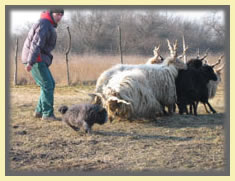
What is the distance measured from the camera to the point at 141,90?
23.8ft

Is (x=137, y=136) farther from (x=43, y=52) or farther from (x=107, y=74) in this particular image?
(x=43, y=52)

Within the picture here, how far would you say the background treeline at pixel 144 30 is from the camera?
8234mm

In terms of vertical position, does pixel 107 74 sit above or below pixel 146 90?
above

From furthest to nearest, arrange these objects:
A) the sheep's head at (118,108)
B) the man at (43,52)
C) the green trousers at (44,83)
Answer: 1. the green trousers at (44,83)
2. the man at (43,52)
3. the sheep's head at (118,108)

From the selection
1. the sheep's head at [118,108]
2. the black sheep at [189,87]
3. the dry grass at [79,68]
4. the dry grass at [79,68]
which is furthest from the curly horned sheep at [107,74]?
the dry grass at [79,68]

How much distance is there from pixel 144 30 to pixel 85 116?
3.72m

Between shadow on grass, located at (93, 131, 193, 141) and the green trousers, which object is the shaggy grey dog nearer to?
shadow on grass, located at (93, 131, 193, 141)

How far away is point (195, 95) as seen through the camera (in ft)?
27.6

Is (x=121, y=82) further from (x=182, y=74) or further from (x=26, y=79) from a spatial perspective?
(x=26, y=79)

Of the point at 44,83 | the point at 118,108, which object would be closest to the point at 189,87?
the point at 118,108

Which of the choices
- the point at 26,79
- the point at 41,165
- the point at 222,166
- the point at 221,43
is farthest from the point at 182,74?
the point at 26,79

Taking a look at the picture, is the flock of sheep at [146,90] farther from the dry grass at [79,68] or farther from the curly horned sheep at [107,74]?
the dry grass at [79,68]

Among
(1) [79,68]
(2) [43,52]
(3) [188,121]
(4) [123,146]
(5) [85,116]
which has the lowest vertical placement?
(4) [123,146]

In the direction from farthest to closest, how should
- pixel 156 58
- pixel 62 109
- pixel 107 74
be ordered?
pixel 156 58
pixel 107 74
pixel 62 109
